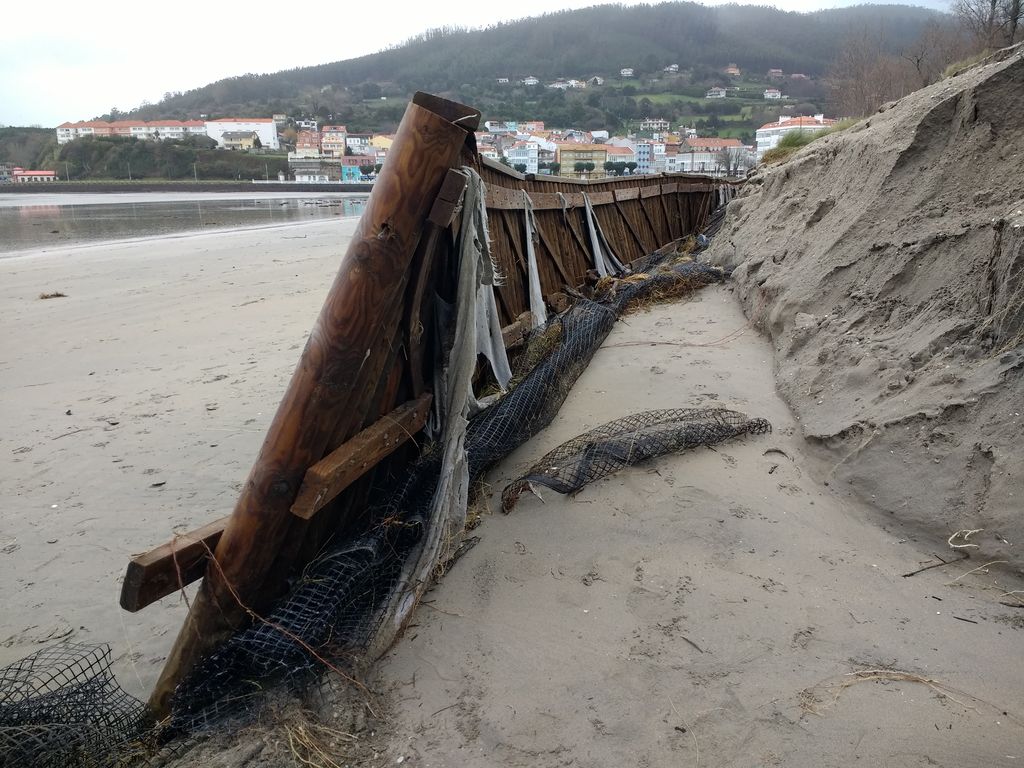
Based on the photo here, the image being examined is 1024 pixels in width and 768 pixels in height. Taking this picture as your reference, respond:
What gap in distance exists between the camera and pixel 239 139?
447 ft

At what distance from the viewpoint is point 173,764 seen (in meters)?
2.14

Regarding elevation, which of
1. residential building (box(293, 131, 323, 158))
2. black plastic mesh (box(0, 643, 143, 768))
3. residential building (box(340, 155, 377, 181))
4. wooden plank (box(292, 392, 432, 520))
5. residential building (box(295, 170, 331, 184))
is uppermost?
residential building (box(293, 131, 323, 158))

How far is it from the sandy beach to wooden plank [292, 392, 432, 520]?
65cm

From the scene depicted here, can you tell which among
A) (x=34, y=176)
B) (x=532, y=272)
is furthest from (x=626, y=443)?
(x=34, y=176)

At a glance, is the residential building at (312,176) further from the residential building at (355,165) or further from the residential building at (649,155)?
the residential building at (649,155)

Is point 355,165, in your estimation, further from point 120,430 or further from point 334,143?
point 120,430

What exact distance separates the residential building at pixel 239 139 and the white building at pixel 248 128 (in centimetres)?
285

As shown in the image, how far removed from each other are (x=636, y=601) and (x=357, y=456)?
4.24 ft

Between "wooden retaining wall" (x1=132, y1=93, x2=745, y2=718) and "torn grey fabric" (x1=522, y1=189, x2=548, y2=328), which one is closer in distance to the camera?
"wooden retaining wall" (x1=132, y1=93, x2=745, y2=718)

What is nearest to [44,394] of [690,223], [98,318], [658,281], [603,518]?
[98,318]

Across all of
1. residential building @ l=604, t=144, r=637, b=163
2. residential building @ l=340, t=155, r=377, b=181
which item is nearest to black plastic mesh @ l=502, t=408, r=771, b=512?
residential building @ l=340, t=155, r=377, b=181

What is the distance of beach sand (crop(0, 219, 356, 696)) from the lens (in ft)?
10.6

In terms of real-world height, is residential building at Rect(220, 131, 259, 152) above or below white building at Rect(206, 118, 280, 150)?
below

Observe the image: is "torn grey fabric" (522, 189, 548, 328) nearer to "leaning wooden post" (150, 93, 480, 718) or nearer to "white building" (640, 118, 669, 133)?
"leaning wooden post" (150, 93, 480, 718)
